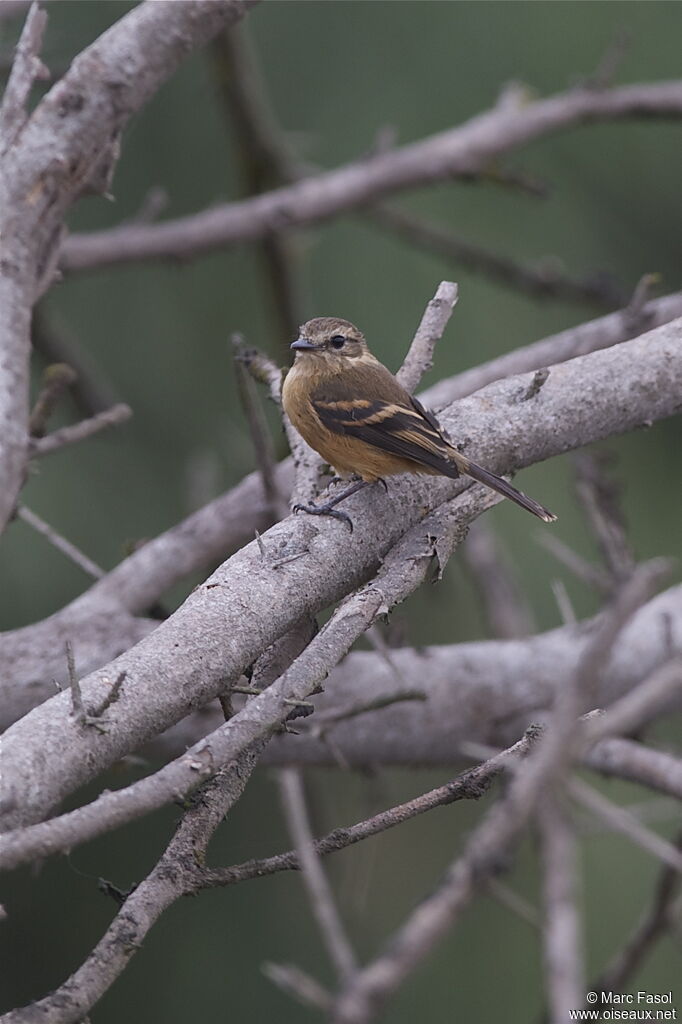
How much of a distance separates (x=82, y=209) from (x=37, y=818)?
5721 mm

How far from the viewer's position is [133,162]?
6.86 metres

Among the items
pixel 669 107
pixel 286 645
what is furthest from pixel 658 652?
pixel 669 107

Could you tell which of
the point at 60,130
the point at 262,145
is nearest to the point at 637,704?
the point at 60,130

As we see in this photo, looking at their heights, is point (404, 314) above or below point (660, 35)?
below

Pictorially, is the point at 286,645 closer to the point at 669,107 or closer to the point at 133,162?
the point at 669,107

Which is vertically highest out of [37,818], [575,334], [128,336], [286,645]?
[128,336]

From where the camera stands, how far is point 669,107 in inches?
215

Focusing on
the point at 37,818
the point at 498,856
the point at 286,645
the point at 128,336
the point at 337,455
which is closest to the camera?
the point at 498,856

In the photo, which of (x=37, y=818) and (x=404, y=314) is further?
(x=404, y=314)

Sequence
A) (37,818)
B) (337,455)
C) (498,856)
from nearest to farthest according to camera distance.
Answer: (498,856), (37,818), (337,455)

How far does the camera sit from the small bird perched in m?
2.93

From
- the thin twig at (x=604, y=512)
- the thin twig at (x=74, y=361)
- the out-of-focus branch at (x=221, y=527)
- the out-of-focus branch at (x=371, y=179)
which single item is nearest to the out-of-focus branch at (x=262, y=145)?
the out-of-focus branch at (x=371, y=179)

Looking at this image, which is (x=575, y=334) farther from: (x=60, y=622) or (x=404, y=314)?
(x=404, y=314)

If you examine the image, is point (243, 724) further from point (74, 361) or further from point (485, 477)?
point (74, 361)
